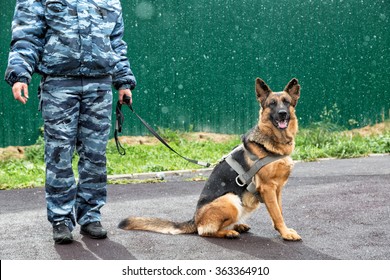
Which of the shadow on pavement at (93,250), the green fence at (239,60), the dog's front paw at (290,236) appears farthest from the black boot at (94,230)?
the green fence at (239,60)

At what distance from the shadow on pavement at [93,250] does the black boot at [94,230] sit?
0.04m

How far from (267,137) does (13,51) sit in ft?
6.30

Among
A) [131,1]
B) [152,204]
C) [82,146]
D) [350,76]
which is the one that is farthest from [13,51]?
[350,76]

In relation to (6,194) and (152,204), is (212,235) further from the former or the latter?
(6,194)

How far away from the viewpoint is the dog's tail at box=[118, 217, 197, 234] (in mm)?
4859

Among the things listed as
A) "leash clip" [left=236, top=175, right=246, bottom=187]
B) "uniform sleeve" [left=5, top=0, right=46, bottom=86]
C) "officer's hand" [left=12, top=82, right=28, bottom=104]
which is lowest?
"leash clip" [left=236, top=175, right=246, bottom=187]

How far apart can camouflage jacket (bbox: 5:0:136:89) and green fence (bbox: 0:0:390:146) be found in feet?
20.1

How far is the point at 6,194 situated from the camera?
7285 millimetres

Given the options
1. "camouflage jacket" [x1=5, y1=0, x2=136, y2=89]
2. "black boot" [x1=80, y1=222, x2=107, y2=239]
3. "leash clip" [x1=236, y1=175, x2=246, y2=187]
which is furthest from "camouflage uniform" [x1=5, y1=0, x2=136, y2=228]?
"leash clip" [x1=236, y1=175, x2=246, y2=187]

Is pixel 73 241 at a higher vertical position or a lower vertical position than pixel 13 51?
lower

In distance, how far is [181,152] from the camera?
1020cm

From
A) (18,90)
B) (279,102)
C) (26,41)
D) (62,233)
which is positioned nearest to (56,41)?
(26,41)

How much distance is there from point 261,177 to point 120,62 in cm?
140

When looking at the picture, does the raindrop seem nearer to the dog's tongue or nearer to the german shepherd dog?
the german shepherd dog
